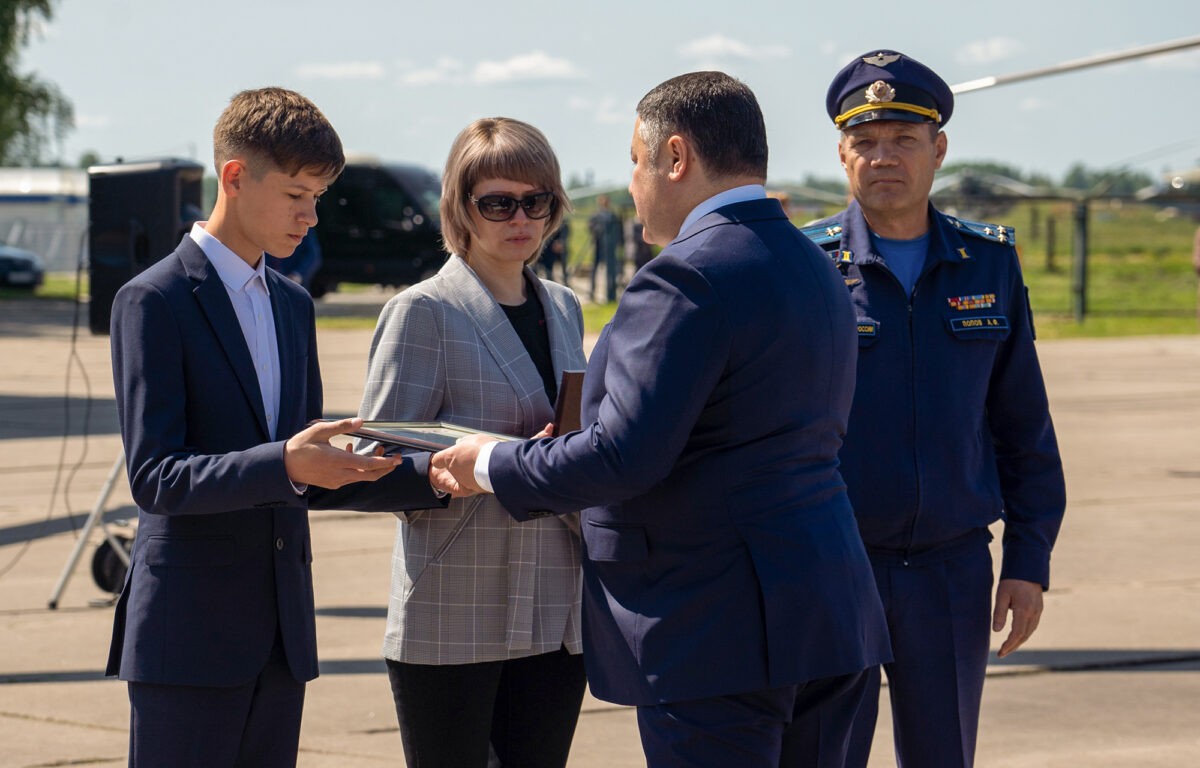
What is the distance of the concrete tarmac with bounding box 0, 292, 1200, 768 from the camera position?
489 centimetres

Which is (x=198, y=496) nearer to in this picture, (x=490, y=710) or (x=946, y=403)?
(x=490, y=710)

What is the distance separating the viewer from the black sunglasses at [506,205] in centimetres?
326

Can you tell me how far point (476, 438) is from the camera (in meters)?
2.74

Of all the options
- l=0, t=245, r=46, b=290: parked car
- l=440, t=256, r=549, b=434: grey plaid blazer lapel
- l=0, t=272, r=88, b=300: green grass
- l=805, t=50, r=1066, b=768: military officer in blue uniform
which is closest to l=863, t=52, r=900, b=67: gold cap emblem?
l=805, t=50, r=1066, b=768: military officer in blue uniform

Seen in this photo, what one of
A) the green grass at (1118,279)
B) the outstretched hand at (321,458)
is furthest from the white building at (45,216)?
the outstretched hand at (321,458)

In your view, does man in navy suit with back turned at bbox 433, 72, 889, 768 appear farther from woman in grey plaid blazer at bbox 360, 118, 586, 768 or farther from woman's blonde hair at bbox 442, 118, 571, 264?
woman's blonde hair at bbox 442, 118, 571, 264

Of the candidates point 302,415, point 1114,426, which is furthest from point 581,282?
point 302,415

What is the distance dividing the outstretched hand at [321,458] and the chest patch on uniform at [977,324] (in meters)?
1.35

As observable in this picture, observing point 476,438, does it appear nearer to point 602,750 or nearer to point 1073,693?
point 602,750

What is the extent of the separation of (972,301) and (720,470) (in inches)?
41.5

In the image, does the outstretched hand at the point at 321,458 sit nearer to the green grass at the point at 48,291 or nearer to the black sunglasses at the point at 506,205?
the black sunglasses at the point at 506,205

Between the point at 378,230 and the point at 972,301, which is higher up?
the point at 378,230

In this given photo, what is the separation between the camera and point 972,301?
10.5 ft

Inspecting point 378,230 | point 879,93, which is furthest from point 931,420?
point 378,230
